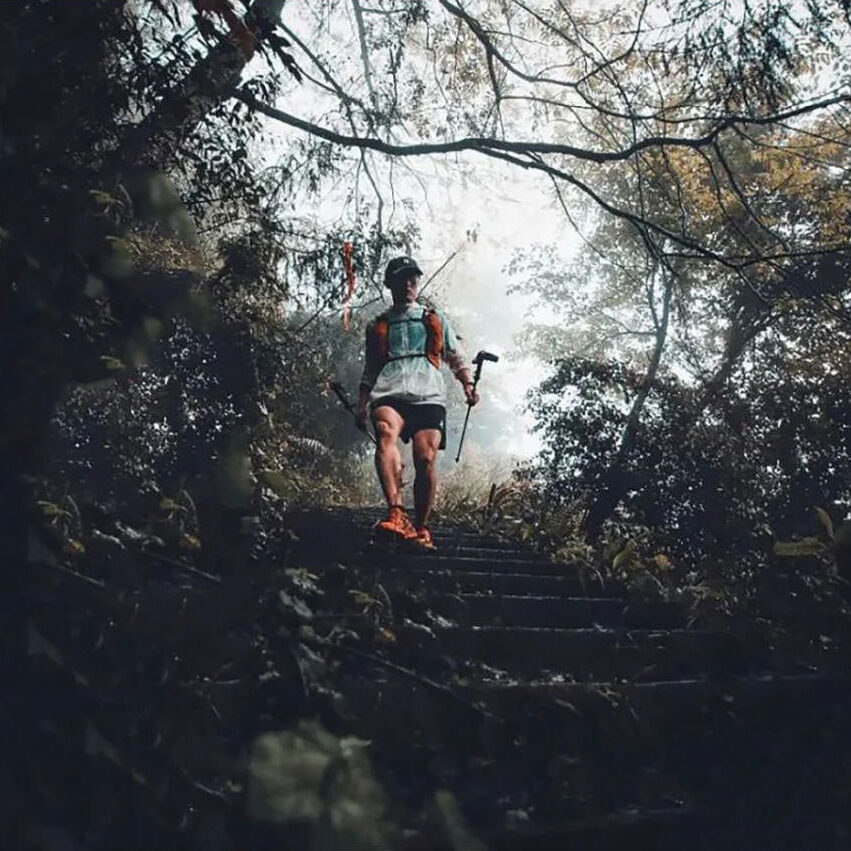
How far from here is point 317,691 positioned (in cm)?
237

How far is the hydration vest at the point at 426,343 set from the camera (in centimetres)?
541

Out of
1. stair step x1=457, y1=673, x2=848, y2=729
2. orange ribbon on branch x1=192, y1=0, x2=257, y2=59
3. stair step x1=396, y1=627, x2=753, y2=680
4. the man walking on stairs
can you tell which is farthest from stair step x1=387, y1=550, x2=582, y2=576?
orange ribbon on branch x1=192, y1=0, x2=257, y2=59

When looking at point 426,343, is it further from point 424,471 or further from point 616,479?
point 616,479

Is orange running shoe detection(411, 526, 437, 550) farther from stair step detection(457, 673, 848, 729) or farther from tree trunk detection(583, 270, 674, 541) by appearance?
tree trunk detection(583, 270, 674, 541)

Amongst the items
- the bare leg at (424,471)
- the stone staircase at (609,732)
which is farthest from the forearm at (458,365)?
the stone staircase at (609,732)

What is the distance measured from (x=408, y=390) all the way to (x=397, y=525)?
0.97 meters

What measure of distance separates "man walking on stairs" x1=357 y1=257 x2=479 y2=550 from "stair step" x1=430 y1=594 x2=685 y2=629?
1175 mm

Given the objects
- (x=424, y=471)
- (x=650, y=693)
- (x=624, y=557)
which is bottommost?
(x=650, y=693)

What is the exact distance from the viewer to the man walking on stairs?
16.6 feet

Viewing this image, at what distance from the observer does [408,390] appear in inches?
206

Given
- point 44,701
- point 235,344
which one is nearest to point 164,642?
point 44,701

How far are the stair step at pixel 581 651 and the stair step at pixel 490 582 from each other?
19.7 inches

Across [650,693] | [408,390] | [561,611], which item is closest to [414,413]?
[408,390]

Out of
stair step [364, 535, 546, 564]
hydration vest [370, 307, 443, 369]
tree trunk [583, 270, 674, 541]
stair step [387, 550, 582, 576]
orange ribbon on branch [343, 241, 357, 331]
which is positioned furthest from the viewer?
tree trunk [583, 270, 674, 541]
